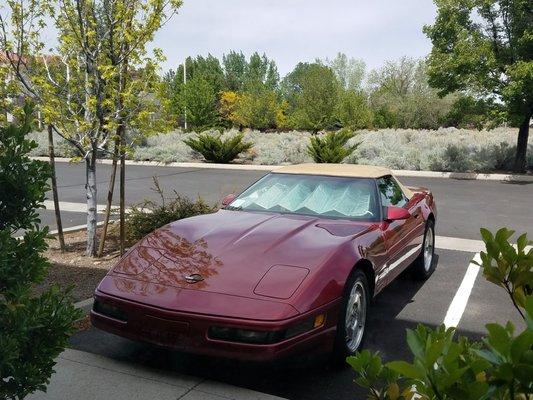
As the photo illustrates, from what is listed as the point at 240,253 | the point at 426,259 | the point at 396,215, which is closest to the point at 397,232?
the point at 396,215

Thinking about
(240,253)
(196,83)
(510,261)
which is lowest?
(240,253)

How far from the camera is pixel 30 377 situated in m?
2.20

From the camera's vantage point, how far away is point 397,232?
4898mm

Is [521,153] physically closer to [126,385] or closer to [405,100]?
[126,385]

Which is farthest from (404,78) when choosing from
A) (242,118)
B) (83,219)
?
(83,219)

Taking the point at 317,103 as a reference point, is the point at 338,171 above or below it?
below

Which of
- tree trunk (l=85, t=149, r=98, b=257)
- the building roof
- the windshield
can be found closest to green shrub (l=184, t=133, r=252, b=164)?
tree trunk (l=85, t=149, r=98, b=257)

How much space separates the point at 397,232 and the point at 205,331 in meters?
2.37

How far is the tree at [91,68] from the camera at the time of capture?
6051 millimetres

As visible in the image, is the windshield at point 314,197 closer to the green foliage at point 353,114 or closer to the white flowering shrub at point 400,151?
the white flowering shrub at point 400,151

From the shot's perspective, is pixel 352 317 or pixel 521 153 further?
pixel 521 153

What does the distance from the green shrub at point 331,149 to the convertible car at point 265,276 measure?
12629 mm

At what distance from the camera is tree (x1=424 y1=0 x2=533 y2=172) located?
13.9 meters

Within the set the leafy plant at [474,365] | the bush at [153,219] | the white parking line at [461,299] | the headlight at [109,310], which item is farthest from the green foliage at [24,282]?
the bush at [153,219]
